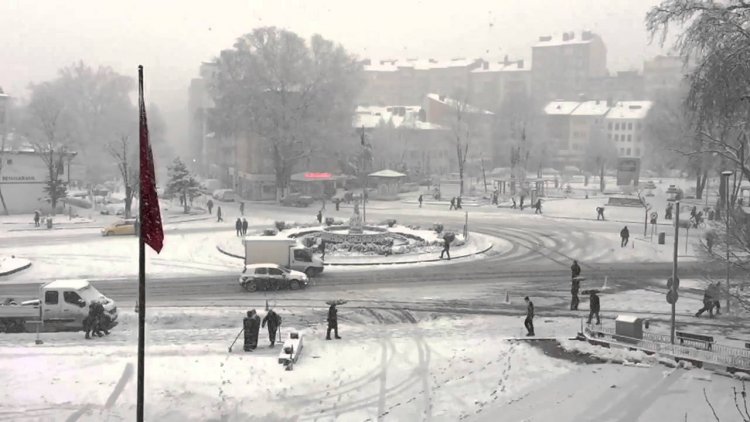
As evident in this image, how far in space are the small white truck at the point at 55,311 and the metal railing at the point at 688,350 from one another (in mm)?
13962

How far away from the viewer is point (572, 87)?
17262cm

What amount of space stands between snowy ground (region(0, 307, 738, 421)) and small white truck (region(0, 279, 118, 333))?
1.01 metres

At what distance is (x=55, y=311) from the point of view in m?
20.9

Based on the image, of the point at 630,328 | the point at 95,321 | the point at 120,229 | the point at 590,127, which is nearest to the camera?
the point at 630,328

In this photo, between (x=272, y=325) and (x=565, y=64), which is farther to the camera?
(x=565, y=64)

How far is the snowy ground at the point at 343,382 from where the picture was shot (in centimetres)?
1378

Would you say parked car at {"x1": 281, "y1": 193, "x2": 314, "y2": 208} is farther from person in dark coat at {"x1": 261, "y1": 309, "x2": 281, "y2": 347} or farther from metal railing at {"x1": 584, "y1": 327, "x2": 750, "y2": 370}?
metal railing at {"x1": 584, "y1": 327, "x2": 750, "y2": 370}

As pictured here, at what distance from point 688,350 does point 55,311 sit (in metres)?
17.2

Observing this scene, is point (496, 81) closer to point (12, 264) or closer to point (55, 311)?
point (12, 264)

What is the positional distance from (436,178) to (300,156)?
3153cm

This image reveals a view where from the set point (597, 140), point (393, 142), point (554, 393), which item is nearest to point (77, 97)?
point (393, 142)

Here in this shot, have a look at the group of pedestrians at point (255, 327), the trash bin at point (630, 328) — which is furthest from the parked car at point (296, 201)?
the trash bin at point (630, 328)

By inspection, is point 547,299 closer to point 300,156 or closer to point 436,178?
point 300,156

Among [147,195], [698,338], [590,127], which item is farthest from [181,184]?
[590,127]
